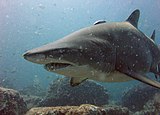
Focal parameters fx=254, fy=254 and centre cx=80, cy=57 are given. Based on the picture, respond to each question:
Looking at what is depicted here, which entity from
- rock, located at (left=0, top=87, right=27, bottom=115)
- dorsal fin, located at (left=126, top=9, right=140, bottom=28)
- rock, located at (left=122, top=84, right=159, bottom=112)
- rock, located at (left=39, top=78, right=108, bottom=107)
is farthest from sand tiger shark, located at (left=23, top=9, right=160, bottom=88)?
rock, located at (left=122, top=84, right=159, bottom=112)

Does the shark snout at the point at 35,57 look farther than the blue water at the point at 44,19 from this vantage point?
No

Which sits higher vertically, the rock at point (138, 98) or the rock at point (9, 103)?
the rock at point (9, 103)

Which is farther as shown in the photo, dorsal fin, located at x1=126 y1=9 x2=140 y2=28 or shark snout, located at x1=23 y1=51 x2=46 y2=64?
dorsal fin, located at x1=126 y1=9 x2=140 y2=28

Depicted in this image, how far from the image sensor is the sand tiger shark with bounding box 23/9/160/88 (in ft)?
12.5

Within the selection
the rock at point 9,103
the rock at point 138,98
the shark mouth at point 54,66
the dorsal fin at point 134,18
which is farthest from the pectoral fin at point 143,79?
the rock at point 138,98

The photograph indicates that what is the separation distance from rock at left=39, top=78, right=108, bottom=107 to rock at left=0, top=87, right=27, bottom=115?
14.7 feet

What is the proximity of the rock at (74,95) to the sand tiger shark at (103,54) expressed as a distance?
5.44 m

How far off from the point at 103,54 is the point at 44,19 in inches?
6183

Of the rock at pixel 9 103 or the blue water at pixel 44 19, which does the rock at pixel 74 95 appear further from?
the blue water at pixel 44 19

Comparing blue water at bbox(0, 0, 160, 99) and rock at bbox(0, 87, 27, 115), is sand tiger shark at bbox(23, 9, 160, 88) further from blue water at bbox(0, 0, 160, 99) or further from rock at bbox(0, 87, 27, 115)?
blue water at bbox(0, 0, 160, 99)

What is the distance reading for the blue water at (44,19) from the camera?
7561cm

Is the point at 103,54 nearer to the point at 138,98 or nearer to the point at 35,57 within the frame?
the point at 35,57

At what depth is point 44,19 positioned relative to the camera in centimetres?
15838

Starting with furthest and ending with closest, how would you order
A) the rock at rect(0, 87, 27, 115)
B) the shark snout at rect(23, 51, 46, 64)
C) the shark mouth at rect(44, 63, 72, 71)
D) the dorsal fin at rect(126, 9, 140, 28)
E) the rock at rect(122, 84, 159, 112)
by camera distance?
the rock at rect(122, 84, 159, 112), the dorsal fin at rect(126, 9, 140, 28), the rock at rect(0, 87, 27, 115), the shark mouth at rect(44, 63, 72, 71), the shark snout at rect(23, 51, 46, 64)
